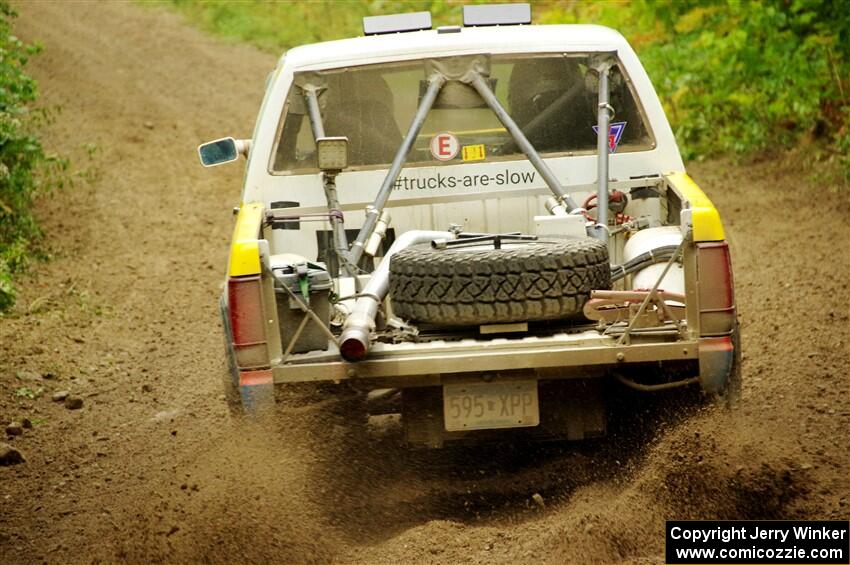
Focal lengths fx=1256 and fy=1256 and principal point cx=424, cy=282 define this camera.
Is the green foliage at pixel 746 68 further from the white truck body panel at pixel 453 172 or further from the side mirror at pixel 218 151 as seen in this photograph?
the side mirror at pixel 218 151

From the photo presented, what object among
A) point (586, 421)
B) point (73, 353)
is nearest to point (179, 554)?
point (586, 421)

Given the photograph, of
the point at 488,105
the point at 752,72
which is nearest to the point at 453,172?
the point at 488,105

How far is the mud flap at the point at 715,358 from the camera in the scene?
4699 mm

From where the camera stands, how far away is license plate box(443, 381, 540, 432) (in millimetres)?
4785

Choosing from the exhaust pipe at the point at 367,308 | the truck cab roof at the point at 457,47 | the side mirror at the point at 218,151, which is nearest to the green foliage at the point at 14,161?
the side mirror at the point at 218,151

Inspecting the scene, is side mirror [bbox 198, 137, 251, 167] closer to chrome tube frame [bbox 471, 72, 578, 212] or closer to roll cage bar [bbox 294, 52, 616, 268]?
roll cage bar [bbox 294, 52, 616, 268]

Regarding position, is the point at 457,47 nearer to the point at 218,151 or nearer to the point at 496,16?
the point at 496,16

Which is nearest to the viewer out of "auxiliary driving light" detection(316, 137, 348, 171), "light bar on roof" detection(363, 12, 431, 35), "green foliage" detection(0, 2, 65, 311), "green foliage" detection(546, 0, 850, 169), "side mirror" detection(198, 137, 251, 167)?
"auxiliary driving light" detection(316, 137, 348, 171)

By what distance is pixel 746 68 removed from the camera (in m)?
12.7

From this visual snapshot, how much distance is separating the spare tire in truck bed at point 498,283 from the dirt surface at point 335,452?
2.49 feet

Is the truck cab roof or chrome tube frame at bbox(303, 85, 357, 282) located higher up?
the truck cab roof

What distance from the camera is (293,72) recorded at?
607 centimetres

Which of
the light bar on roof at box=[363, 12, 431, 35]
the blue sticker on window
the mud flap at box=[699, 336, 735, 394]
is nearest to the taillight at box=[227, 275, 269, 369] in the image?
the mud flap at box=[699, 336, 735, 394]

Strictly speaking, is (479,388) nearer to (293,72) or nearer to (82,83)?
(293,72)
